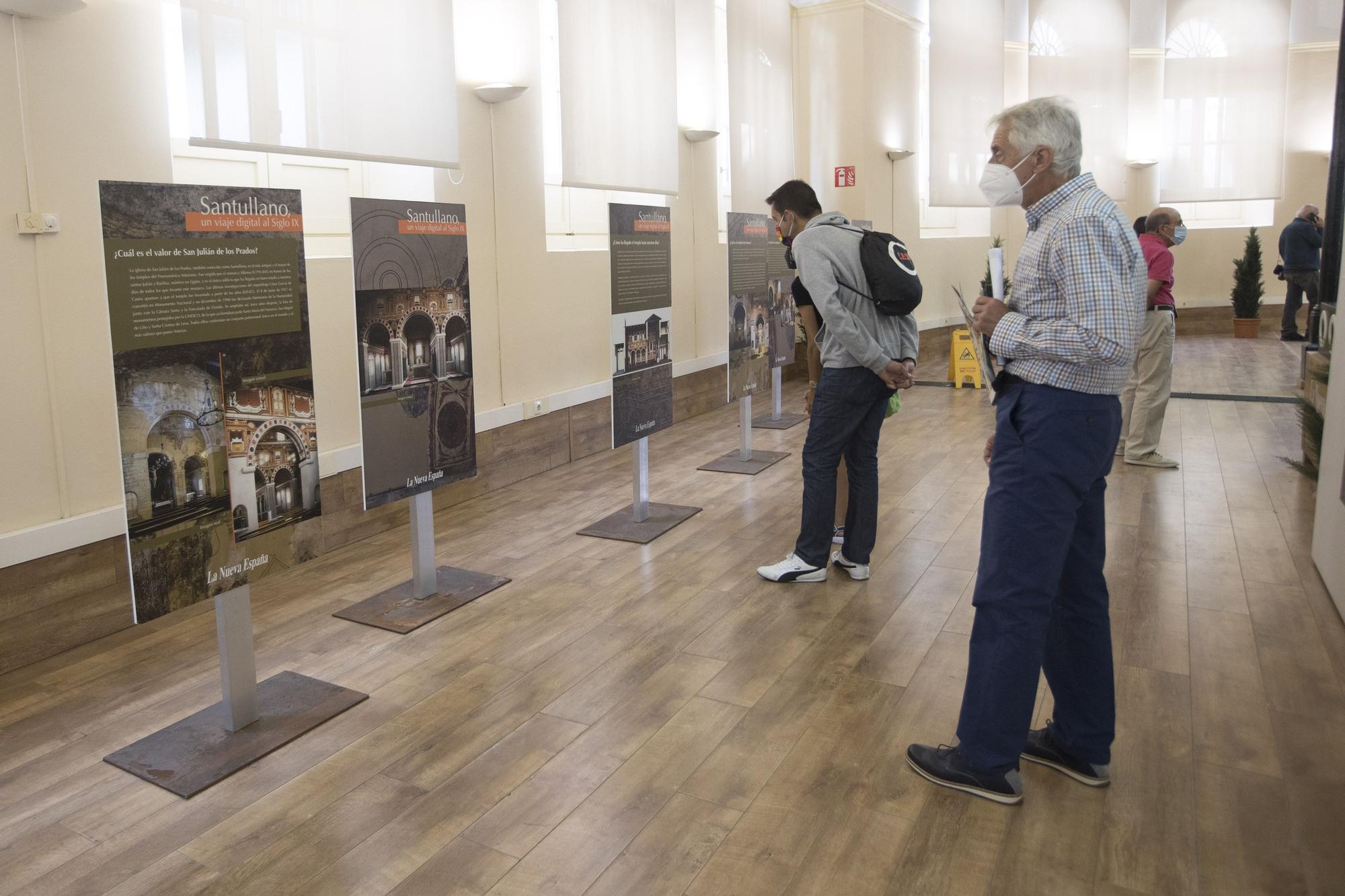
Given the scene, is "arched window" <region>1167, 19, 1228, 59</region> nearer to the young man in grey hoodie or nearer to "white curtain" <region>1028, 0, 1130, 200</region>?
"white curtain" <region>1028, 0, 1130, 200</region>

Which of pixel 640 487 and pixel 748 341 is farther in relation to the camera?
pixel 748 341

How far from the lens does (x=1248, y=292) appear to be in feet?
47.1

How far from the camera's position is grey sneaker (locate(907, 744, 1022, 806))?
8.71ft

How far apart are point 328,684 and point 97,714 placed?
2.44 feet

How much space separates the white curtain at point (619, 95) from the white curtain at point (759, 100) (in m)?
0.90

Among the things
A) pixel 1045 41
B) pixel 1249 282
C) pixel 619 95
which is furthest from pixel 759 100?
pixel 1249 282

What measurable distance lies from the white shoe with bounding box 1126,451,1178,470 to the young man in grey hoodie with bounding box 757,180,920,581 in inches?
123

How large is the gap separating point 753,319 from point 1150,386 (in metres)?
2.68

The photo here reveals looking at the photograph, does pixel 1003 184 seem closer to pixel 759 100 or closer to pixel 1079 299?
pixel 1079 299

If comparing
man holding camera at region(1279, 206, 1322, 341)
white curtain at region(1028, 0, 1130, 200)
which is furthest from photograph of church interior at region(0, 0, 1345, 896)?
white curtain at region(1028, 0, 1130, 200)

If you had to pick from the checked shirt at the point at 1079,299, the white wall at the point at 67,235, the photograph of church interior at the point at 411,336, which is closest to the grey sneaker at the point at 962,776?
the checked shirt at the point at 1079,299

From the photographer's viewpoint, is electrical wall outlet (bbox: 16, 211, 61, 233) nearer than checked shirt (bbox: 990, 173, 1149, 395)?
No

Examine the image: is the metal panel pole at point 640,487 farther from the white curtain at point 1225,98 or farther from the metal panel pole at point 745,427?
the white curtain at point 1225,98

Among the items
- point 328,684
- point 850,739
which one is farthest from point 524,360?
point 850,739
